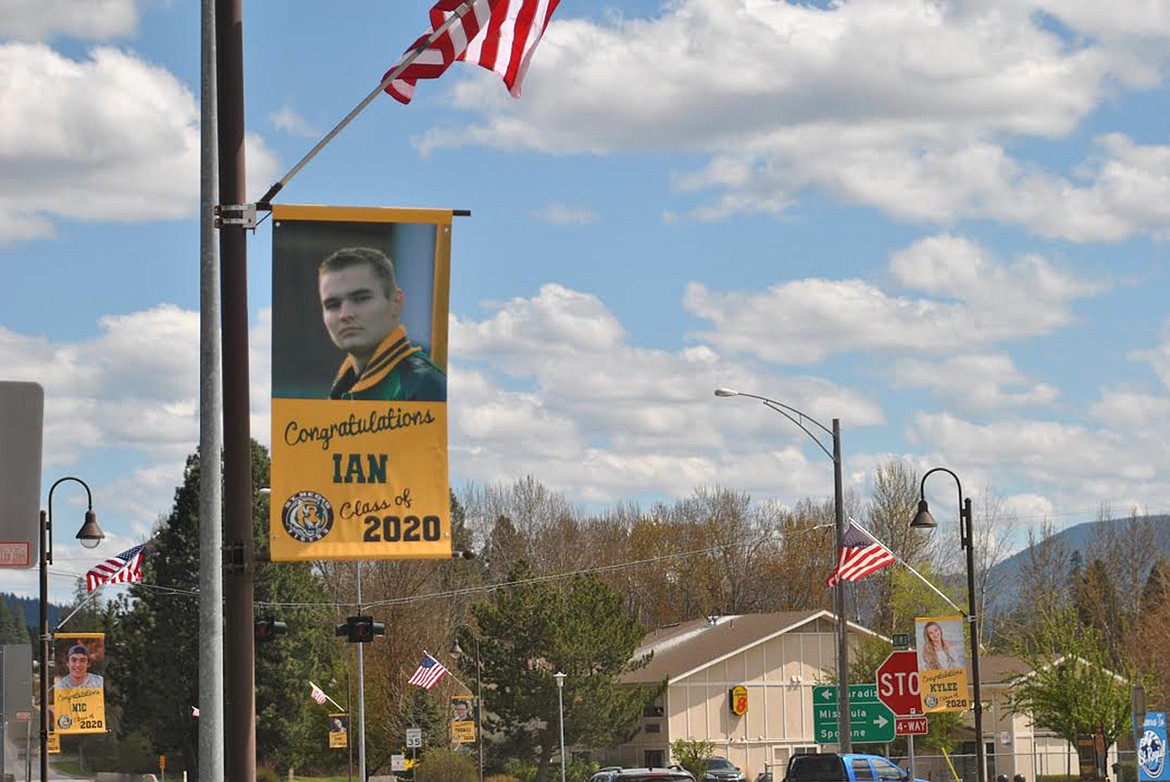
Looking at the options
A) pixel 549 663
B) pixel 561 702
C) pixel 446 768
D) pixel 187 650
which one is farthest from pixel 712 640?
pixel 187 650

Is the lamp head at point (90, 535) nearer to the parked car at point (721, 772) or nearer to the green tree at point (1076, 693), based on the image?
the green tree at point (1076, 693)

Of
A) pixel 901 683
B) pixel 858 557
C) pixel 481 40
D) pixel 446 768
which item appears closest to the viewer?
pixel 481 40

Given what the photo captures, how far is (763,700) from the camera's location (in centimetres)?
7850

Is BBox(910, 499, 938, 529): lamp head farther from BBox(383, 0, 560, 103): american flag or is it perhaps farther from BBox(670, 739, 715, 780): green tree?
BBox(670, 739, 715, 780): green tree

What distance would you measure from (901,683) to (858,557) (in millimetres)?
6928

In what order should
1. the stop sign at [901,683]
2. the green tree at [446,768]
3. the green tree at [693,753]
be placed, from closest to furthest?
the stop sign at [901,683] < the green tree at [446,768] < the green tree at [693,753]

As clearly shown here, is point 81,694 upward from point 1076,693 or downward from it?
upward

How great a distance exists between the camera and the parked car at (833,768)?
3594cm

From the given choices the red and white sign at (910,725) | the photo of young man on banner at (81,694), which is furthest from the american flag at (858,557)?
the photo of young man on banner at (81,694)

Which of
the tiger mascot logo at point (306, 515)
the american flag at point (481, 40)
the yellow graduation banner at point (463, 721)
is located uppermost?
the american flag at point (481, 40)

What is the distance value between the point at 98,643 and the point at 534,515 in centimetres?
7606

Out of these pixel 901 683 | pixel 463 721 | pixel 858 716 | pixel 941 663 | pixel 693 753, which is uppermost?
pixel 941 663

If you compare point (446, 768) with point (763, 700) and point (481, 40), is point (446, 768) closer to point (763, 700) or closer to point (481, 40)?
point (763, 700)

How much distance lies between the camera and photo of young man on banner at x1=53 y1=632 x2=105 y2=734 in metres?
42.2
